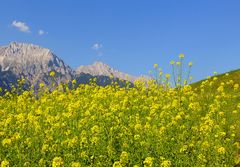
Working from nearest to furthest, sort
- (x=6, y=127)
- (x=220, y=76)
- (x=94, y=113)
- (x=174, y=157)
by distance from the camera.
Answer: (x=174, y=157) → (x=6, y=127) → (x=94, y=113) → (x=220, y=76)

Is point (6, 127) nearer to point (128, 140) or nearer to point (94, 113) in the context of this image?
point (94, 113)

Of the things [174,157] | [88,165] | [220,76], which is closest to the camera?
[88,165]

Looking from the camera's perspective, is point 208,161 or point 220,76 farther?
point 220,76

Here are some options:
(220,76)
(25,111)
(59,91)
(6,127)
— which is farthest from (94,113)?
(220,76)

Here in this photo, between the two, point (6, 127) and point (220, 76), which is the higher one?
point (220, 76)

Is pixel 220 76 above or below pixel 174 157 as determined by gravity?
above

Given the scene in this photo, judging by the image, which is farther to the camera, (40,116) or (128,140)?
(40,116)

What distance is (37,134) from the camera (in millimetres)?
14727

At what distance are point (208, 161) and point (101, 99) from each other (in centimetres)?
853

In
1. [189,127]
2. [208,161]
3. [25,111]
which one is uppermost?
[25,111]

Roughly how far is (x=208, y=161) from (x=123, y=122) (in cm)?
369

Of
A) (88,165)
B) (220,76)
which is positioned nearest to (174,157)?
(88,165)

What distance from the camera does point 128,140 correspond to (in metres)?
13.7

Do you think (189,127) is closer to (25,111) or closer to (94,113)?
(94,113)
